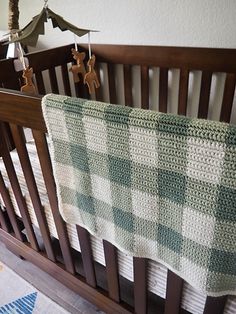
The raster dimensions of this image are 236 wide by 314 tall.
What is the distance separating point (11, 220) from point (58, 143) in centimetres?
58

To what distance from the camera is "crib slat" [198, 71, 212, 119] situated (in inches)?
45.3

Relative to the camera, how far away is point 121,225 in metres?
0.61

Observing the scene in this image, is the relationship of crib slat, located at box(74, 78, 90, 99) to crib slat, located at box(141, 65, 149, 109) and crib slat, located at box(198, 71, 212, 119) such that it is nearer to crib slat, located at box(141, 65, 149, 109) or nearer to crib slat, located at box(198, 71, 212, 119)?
crib slat, located at box(141, 65, 149, 109)

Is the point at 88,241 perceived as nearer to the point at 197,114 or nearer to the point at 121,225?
the point at 121,225

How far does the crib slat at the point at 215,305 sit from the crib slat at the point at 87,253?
1.16 ft

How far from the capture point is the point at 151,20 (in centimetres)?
121

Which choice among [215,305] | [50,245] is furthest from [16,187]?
[215,305]

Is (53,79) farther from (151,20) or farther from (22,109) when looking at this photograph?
(22,109)

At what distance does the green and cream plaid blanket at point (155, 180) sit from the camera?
0.41 metres

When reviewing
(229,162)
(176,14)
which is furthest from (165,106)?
(229,162)

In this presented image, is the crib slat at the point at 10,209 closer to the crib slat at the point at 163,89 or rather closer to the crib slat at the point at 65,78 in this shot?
the crib slat at the point at 65,78

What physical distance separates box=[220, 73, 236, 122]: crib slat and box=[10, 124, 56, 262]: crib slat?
2.87ft

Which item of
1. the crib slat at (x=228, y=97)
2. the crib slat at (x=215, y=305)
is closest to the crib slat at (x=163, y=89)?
the crib slat at (x=228, y=97)

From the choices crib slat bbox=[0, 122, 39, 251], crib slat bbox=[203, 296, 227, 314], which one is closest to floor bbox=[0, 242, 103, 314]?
crib slat bbox=[0, 122, 39, 251]
